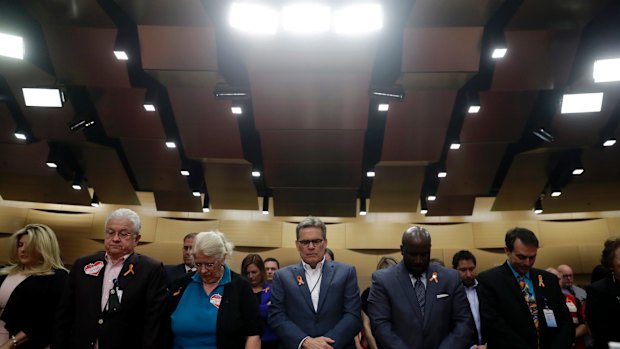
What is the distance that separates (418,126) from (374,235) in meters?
3.12

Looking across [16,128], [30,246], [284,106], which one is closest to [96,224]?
[16,128]

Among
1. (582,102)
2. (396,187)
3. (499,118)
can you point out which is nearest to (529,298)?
(499,118)

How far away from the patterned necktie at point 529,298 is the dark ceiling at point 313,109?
2619mm

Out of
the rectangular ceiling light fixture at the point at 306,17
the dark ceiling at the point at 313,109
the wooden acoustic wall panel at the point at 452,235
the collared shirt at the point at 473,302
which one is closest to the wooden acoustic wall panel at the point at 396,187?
the dark ceiling at the point at 313,109

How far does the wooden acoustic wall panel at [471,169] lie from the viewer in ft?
20.1

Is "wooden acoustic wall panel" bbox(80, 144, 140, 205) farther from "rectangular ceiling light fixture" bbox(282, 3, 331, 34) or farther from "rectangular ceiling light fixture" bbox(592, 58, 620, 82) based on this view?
"rectangular ceiling light fixture" bbox(592, 58, 620, 82)

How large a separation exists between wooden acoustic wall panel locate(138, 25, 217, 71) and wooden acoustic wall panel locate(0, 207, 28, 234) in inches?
204

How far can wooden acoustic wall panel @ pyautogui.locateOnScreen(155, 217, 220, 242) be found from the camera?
770cm

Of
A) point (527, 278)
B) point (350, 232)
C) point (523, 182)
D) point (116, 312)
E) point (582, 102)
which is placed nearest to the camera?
point (116, 312)

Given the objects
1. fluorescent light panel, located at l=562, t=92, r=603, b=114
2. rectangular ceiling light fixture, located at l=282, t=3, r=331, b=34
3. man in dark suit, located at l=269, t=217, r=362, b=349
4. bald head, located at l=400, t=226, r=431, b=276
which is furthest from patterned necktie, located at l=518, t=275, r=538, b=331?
fluorescent light panel, located at l=562, t=92, r=603, b=114

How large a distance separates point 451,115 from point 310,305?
3913 mm

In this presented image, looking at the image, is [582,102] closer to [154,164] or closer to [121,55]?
[121,55]

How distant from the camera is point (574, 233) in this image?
294 inches

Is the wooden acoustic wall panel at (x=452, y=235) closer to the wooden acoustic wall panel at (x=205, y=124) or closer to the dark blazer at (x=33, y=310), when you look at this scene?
the wooden acoustic wall panel at (x=205, y=124)
